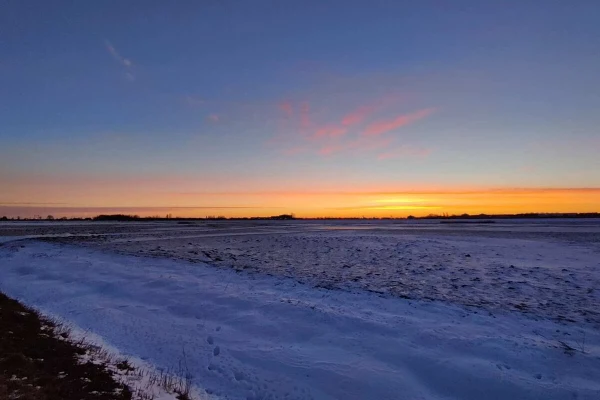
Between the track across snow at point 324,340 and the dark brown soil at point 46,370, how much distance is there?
1.57 metres

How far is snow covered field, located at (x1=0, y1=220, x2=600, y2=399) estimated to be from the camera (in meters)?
9.19

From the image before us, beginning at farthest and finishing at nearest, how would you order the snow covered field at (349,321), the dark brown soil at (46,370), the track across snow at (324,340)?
the snow covered field at (349,321) → the track across snow at (324,340) → the dark brown soil at (46,370)

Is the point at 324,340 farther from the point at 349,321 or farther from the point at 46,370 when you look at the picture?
the point at 46,370

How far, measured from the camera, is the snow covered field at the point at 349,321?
919 cm

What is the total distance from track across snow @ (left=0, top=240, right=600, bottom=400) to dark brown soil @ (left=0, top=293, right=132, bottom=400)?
1.57 m

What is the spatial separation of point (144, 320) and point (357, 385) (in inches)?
303

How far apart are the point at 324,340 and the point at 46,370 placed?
684 cm

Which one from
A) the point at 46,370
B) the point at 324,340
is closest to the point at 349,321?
the point at 324,340

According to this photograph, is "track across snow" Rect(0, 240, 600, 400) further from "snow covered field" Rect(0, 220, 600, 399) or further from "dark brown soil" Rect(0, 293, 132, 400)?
"dark brown soil" Rect(0, 293, 132, 400)

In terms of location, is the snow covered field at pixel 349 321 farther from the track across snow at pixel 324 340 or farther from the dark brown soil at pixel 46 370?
the dark brown soil at pixel 46 370

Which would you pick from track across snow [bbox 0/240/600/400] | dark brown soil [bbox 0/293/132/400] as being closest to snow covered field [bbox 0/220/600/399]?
track across snow [bbox 0/240/600/400]

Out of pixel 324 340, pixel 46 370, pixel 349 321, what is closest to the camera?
pixel 46 370

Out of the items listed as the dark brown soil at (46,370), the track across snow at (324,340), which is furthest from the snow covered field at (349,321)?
the dark brown soil at (46,370)

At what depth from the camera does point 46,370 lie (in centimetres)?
791
